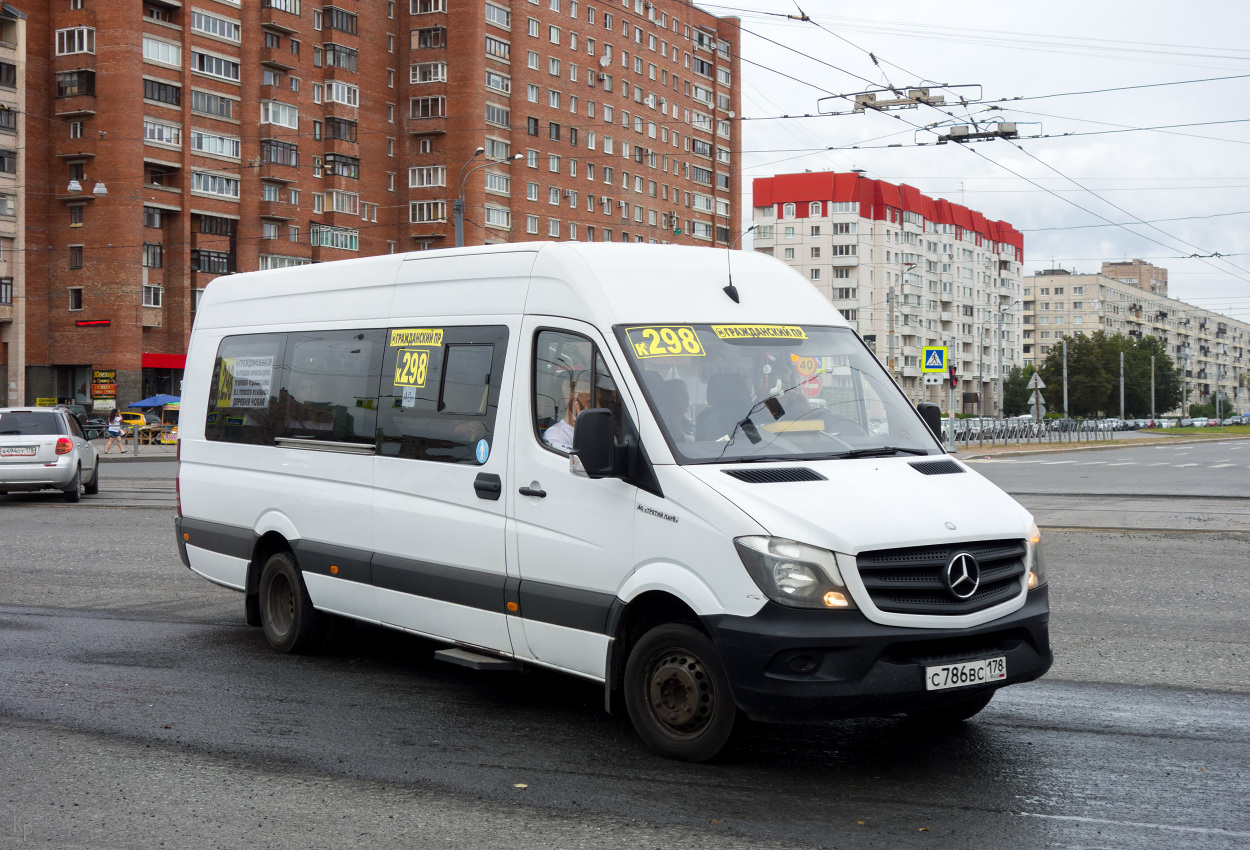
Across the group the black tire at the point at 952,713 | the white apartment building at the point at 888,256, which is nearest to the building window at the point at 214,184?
the white apartment building at the point at 888,256

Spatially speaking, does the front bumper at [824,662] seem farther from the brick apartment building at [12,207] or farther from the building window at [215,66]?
the building window at [215,66]

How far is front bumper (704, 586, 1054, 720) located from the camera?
5.09 meters

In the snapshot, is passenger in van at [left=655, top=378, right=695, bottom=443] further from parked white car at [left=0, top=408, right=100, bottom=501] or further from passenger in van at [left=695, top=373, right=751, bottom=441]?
parked white car at [left=0, top=408, right=100, bottom=501]

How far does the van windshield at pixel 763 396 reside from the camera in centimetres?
575

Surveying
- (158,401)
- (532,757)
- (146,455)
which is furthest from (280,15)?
(532,757)

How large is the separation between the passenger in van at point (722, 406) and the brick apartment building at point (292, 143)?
54428mm

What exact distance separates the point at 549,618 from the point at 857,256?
121 meters

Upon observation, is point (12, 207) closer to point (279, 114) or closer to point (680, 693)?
point (279, 114)

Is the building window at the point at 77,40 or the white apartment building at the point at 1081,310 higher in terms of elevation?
the building window at the point at 77,40

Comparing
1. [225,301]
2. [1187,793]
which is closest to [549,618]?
[1187,793]

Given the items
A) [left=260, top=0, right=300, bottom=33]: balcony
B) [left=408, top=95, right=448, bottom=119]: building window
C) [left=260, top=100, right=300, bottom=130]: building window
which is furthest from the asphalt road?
[left=408, top=95, right=448, bottom=119]: building window

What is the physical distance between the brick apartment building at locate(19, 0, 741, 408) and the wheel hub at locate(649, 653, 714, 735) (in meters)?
55.0

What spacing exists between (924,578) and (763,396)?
1204mm

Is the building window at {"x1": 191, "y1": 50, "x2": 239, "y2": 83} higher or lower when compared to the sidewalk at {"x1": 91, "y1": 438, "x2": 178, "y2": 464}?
higher
